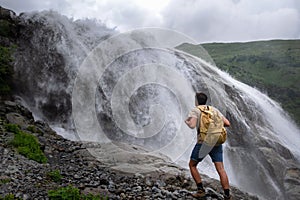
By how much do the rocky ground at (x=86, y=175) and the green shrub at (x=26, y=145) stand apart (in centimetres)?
20

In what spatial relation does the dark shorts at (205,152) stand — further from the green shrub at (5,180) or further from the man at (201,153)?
the green shrub at (5,180)

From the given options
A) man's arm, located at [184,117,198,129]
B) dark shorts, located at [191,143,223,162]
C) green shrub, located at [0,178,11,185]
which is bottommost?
green shrub, located at [0,178,11,185]

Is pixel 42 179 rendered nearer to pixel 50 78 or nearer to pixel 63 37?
pixel 50 78

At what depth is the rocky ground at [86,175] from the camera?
7844 millimetres

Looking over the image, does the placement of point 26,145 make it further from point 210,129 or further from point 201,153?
point 210,129

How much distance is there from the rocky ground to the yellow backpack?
1456 mm

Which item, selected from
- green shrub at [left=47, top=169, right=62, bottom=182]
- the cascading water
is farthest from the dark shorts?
the cascading water

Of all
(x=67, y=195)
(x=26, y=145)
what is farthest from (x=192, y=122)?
(x=26, y=145)

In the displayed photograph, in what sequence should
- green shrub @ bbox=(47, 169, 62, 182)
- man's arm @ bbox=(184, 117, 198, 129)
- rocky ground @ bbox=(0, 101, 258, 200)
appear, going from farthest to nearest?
green shrub @ bbox=(47, 169, 62, 182) < rocky ground @ bbox=(0, 101, 258, 200) < man's arm @ bbox=(184, 117, 198, 129)

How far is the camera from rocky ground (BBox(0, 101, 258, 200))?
7.84m

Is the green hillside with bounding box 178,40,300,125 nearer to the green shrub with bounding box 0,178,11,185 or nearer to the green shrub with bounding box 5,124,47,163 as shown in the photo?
the green shrub with bounding box 5,124,47,163

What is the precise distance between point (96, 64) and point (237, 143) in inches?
380

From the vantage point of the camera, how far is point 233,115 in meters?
22.2

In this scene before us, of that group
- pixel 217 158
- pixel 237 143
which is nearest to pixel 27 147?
pixel 217 158
